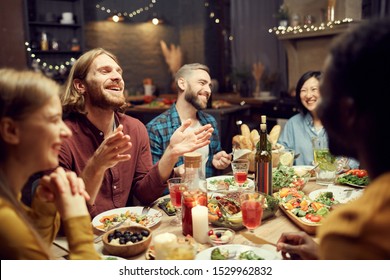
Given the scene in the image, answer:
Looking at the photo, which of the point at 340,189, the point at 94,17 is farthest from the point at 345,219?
the point at 94,17

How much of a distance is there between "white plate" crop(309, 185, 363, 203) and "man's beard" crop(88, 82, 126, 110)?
1.07 m

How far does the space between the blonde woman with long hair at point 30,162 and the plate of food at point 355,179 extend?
139 cm

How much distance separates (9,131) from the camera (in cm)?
96

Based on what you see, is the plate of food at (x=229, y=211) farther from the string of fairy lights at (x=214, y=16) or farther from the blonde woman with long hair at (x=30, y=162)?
the string of fairy lights at (x=214, y=16)

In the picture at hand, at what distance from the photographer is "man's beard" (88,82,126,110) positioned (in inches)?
78.3

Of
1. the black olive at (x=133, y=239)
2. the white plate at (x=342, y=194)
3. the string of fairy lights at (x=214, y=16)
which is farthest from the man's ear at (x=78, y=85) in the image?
the string of fairy lights at (x=214, y=16)

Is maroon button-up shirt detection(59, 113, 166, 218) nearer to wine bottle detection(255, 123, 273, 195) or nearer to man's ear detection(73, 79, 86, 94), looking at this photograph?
man's ear detection(73, 79, 86, 94)

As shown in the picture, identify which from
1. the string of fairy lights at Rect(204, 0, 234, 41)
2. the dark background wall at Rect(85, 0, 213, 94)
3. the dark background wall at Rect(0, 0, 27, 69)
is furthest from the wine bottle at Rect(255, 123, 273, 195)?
the dark background wall at Rect(85, 0, 213, 94)

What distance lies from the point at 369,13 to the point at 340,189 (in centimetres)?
377

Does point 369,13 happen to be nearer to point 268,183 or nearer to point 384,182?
point 268,183

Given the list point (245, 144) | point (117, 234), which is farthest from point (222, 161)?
point (117, 234)

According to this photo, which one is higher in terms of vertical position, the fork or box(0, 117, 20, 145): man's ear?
box(0, 117, 20, 145): man's ear

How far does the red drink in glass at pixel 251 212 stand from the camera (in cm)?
135

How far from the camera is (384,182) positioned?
74 centimetres
